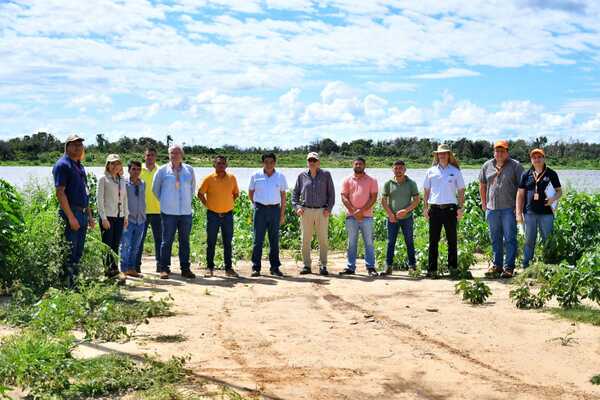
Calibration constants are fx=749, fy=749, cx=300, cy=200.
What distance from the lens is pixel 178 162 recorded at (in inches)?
423

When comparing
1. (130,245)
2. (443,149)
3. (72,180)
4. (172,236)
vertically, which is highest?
(443,149)

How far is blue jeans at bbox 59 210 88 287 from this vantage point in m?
8.68

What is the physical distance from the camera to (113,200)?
1007 cm

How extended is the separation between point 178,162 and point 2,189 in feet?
8.46

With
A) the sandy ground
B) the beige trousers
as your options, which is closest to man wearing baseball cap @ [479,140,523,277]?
the sandy ground

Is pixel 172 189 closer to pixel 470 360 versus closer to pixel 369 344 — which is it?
pixel 369 344

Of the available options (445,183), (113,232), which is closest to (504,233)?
(445,183)

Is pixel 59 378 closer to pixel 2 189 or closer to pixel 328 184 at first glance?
pixel 2 189

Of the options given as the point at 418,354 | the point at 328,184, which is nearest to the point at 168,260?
the point at 328,184

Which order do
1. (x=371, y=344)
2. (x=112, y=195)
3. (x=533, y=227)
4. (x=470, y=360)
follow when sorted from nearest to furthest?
(x=470, y=360) → (x=371, y=344) → (x=112, y=195) → (x=533, y=227)

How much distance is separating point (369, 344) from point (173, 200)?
193 inches

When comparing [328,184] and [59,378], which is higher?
[328,184]

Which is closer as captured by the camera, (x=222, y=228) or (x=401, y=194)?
(x=222, y=228)

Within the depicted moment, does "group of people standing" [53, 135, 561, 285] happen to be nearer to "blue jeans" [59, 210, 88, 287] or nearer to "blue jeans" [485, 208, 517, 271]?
"blue jeans" [485, 208, 517, 271]
